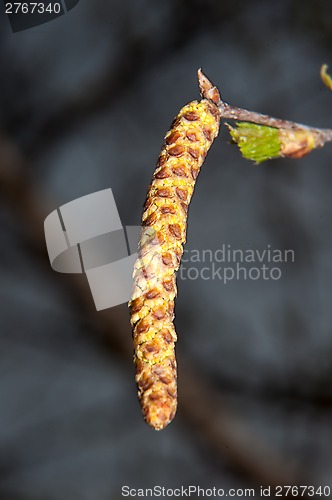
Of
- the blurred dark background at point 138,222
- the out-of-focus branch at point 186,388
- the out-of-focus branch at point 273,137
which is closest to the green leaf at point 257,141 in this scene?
the out-of-focus branch at point 273,137

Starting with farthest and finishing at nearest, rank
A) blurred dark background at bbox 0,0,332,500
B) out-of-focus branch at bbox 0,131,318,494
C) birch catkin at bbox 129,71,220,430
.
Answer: blurred dark background at bbox 0,0,332,500 < out-of-focus branch at bbox 0,131,318,494 < birch catkin at bbox 129,71,220,430

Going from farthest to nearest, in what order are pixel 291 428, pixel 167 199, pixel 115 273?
pixel 291 428
pixel 115 273
pixel 167 199

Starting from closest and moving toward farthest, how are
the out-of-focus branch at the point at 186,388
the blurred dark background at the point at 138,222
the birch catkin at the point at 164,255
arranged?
the birch catkin at the point at 164,255, the out-of-focus branch at the point at 186,388, the blurred dark background at the point at 138,222

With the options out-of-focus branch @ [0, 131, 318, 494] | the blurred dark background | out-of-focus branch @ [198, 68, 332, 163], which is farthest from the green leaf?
the blurred dark background

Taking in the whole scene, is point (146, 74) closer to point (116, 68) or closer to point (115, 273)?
point (116, 68)

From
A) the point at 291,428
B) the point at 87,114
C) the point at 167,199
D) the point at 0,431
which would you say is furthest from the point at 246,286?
the point at 167,199

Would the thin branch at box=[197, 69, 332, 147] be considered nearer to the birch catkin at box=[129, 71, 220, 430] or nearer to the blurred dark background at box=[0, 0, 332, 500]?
the birch catkin at box=[129, 71, 220, 430]

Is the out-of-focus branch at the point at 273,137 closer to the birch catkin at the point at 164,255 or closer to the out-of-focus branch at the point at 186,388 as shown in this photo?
the birch catkin at the point at 164,255
